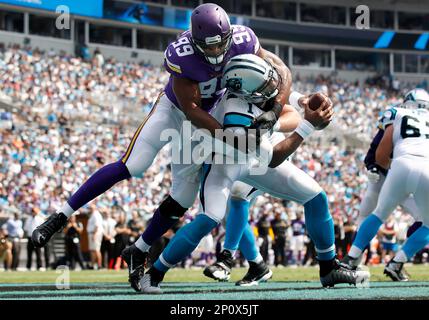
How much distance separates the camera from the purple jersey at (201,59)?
523cm

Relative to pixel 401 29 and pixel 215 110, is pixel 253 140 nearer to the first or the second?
pixel 215 110

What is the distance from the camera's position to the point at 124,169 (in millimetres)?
5664

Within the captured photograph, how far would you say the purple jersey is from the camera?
5227 millimetres

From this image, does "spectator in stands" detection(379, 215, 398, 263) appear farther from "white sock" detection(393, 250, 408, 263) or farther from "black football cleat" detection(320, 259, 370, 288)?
"black football cleat" detection(320, 259, 370, 288)

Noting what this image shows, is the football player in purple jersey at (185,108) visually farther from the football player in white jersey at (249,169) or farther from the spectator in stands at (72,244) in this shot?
the spectator in stands at (72,244)

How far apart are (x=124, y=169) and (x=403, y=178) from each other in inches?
99.5

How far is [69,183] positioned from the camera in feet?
53.3

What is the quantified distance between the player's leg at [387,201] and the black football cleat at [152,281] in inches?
84.8

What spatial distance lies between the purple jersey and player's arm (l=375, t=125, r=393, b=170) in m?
2.42

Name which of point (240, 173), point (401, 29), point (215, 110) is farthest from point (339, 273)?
point (401, 29)

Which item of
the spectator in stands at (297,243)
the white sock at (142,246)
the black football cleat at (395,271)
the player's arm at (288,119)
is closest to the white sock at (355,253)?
the black football cleat at (395,271)

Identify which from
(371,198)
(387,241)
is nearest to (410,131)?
(371,198)

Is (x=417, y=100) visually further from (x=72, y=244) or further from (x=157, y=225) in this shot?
(x=72, y=244)
